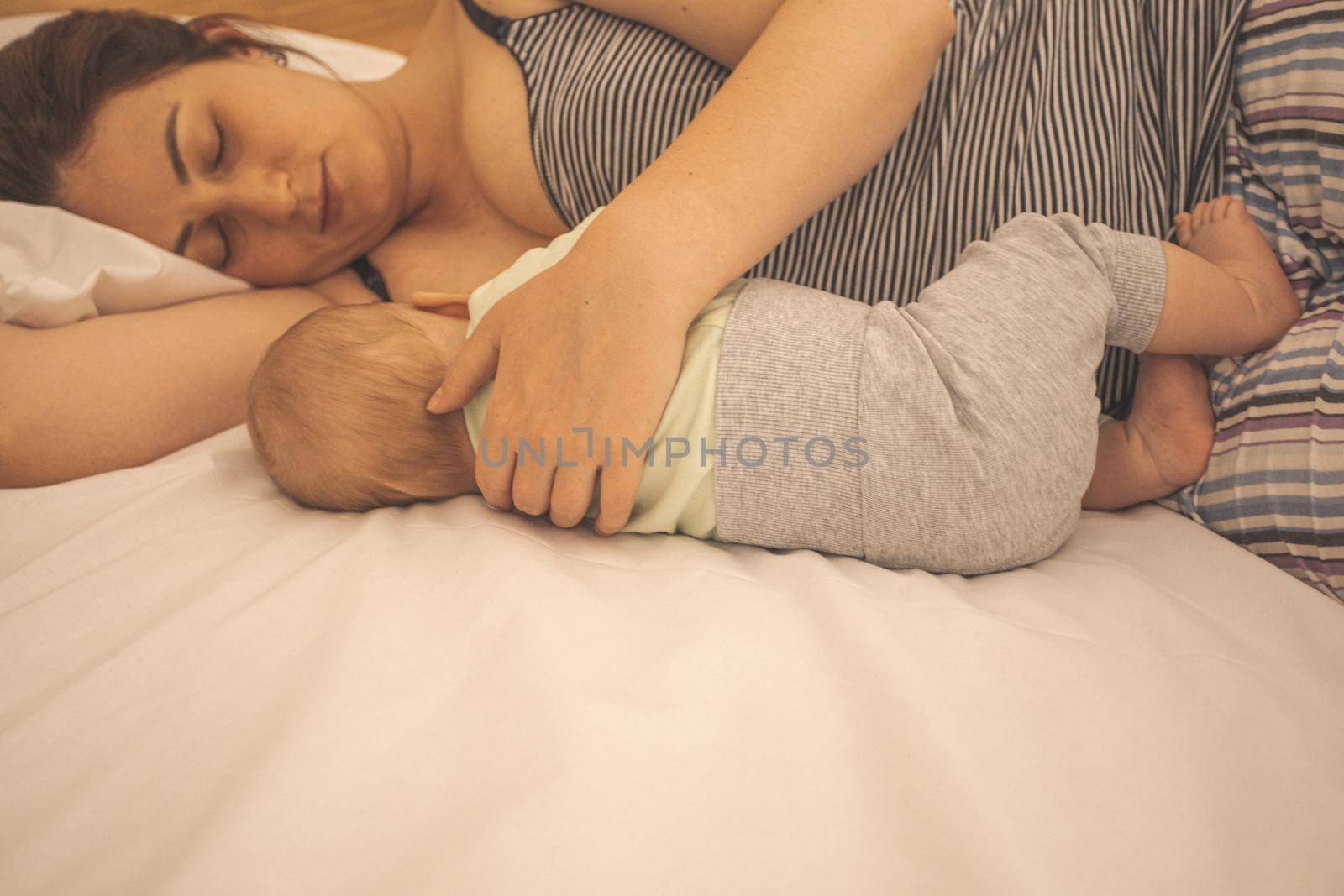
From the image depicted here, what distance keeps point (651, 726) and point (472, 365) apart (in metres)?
0.40

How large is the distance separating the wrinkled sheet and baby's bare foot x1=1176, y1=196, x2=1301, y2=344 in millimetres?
274

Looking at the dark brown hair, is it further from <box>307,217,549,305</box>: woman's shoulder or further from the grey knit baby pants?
the grey knit baby pants

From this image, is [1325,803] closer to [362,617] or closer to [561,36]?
[362,617]

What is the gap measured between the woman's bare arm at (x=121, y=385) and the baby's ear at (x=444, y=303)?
0.33 meters

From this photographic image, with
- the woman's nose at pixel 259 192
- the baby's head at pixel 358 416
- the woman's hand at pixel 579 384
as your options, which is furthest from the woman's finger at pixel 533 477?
the woman's nose at pixel 259 192

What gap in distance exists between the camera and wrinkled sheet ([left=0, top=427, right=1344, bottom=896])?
0.48 metres

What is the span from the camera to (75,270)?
105 cm

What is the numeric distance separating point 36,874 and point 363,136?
0.93 metres

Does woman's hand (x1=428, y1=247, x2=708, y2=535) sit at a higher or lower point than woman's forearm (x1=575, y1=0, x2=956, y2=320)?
lower

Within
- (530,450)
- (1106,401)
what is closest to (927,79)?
(1106,401)

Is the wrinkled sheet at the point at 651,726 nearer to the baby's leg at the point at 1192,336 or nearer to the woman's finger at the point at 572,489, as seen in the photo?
the woman's finger at the point at 572,489

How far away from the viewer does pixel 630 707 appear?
54 centimetres

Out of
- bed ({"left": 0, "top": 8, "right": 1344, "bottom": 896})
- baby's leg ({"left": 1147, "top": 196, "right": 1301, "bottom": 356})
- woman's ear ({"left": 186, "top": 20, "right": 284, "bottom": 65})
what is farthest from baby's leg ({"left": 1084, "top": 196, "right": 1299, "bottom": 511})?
woman's ear ({"left": 186, "top": 20, "right": 284, "bottom": 65})

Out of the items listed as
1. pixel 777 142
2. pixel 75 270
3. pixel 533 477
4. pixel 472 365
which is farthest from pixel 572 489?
pixel 75 270
